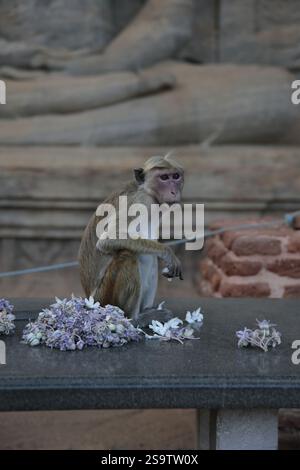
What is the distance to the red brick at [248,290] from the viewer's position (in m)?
3.25

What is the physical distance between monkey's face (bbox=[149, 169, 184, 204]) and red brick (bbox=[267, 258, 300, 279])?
4.28ft

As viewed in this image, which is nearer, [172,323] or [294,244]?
[172,323]

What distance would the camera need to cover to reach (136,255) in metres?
2.00

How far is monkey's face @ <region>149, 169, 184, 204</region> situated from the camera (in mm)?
2016

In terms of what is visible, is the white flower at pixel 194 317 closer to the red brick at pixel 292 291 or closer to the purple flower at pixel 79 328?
the purple flower at pixel 79 328

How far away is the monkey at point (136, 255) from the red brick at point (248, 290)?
1193mm

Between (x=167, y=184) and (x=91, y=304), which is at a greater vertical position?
(x=167, y=184)

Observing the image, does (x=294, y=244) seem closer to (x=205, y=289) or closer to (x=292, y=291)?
(x=292, y=291)

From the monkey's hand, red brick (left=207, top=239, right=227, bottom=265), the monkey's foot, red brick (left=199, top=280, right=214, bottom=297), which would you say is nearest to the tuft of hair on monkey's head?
the monkey's hand

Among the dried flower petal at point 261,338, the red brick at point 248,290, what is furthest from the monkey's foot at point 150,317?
the red brick at point 248,290

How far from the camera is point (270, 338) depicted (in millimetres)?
1919

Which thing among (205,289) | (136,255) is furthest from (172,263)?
(205,289)

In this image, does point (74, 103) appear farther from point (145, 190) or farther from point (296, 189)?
point (145, 190)

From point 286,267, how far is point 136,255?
4.57 ft
